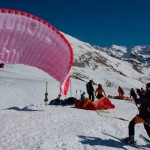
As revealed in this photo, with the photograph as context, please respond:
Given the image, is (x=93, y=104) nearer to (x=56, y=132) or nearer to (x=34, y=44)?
(x=34, y=44)

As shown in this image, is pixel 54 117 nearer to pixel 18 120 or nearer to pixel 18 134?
pixel 18 120

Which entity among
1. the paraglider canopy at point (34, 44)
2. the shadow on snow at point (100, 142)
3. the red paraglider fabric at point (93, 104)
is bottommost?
the shadow on snow at point (100, 142)

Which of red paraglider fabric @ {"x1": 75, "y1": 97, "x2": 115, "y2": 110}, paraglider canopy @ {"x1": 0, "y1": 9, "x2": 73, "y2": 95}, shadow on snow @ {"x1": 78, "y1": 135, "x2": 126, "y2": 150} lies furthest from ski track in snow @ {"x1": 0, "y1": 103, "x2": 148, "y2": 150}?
red paraglider fabric @ {"x1": 75, "y1": 97, "x2": 115, "y2": 110}

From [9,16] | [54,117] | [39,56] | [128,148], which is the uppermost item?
[9,16]

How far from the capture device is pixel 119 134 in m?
10.4

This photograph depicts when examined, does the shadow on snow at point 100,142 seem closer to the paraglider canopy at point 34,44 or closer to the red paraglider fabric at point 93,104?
the paraglider canopy at point 34,44

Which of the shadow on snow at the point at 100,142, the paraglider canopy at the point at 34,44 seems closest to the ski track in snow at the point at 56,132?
the shadow on snow at the point at 100,142

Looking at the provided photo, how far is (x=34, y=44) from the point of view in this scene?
39.2 ft

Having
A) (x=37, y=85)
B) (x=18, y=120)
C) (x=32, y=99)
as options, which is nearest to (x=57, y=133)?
(x=18, y=120)

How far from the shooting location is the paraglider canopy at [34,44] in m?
11.1

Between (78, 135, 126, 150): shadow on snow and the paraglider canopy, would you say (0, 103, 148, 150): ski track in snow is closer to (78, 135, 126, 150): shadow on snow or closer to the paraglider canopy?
(78, 135, 126, 150): shadow on snow

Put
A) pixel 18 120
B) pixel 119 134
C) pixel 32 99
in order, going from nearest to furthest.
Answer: pixel 119 134 → pixel 18 120 → pixel 32 99

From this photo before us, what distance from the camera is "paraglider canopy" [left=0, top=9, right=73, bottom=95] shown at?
1111cm

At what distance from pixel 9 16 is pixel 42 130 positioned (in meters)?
4.02
